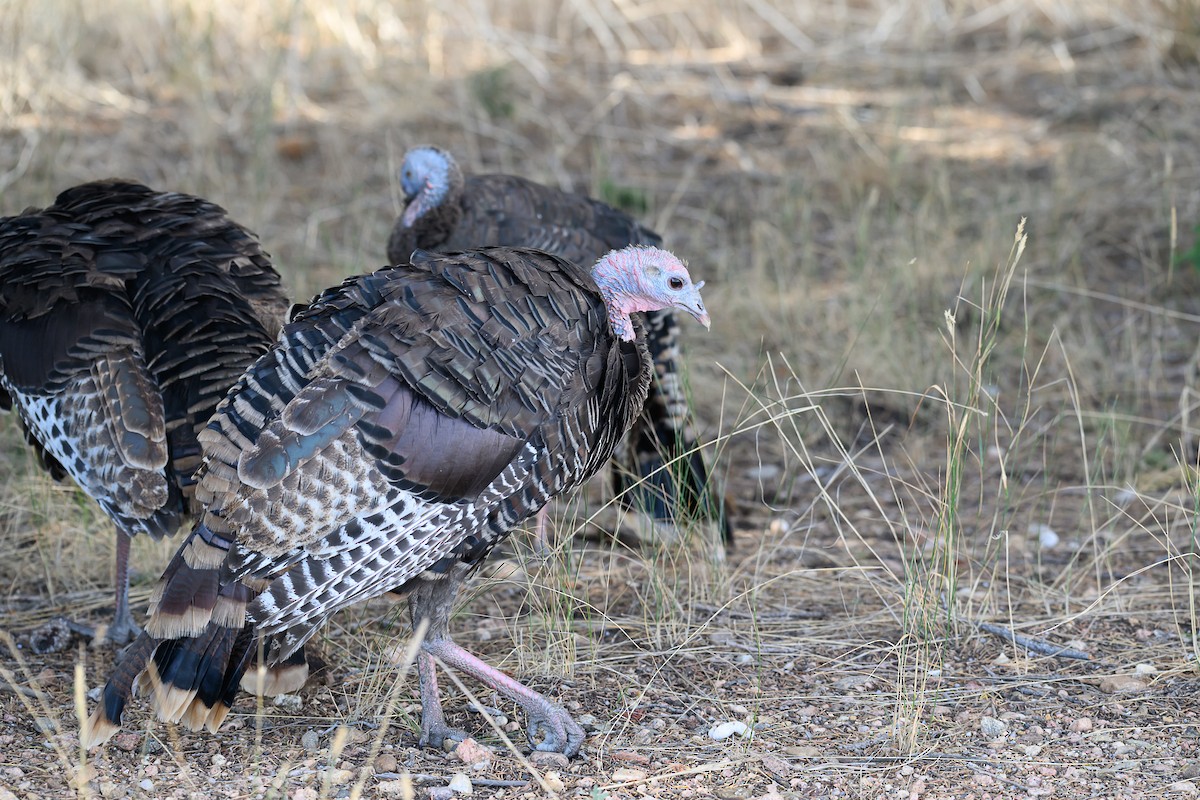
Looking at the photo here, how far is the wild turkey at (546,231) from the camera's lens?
4785mm

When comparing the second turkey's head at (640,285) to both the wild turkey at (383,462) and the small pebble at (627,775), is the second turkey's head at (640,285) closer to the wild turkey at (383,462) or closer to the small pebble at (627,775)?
the wild turkey at (383,462)

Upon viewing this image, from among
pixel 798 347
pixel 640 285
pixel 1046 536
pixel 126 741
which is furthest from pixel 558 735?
pixel 798 347

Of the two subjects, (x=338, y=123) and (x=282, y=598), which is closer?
(x=282, y=598)

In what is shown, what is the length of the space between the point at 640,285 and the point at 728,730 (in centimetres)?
111

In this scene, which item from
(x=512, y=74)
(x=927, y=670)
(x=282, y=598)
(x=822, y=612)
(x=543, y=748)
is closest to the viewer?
(x=282, y=598)

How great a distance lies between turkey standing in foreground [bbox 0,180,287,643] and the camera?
3.35 metres

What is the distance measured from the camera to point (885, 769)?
9.90ft

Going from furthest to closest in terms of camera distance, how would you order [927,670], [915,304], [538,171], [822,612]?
[538,171], [915,304], [822,612], [927,670]

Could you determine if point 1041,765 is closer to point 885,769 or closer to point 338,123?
point 885,769

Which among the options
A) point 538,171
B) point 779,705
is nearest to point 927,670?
point 779,705

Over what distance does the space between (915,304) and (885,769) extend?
3.14 m

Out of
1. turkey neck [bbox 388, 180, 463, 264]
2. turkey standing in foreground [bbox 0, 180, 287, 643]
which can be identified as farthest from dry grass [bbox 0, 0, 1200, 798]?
turkey neck [bbox 388, 180, 463, 264]

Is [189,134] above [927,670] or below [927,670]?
above

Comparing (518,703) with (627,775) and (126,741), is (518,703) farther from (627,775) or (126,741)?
(126,741)
